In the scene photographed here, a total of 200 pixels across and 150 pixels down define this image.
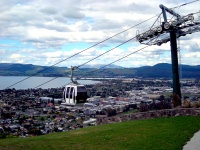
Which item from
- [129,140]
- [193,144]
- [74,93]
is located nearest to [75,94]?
[74,93]

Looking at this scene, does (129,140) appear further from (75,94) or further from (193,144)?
(75,94)

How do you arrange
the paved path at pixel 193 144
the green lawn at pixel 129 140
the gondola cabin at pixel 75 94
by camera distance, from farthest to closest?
the gondola cabin at pixel 75 94 → the green lawn at pixel 129 140 → the paved path at pixel 193 144

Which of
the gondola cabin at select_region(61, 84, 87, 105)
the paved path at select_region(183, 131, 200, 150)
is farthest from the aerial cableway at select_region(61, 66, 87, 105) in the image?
the paved path at select_region(183, 131, 200, 150)

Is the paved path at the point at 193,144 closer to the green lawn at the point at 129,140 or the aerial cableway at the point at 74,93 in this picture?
the green lawn at the point at 129,140

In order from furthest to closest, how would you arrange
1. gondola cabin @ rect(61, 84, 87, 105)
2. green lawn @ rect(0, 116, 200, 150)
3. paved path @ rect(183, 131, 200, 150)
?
gondola cabin @ rect(61, 84, 87, 105) → green lawn @ rect(0, 116, 200, 150) → paved path @ rect(183, 131, 200, 150)

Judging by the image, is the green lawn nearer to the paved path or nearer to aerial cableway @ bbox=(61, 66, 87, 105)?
the paved path

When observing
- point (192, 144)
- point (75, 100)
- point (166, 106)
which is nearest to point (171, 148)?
point (192, 144)

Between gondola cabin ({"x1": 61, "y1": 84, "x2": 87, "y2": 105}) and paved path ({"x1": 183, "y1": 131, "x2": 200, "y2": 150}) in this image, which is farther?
gondola cabin ({"x1": 61, "y1": 84, "x2": 87, "y2": 105})

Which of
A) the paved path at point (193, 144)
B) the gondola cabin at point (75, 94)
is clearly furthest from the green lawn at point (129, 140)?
the gondola cabin at point (75, 94)
